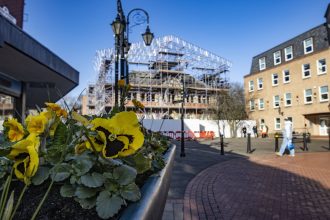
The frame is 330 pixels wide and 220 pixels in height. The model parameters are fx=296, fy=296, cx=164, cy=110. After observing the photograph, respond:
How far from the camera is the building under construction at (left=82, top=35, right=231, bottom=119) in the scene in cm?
4281

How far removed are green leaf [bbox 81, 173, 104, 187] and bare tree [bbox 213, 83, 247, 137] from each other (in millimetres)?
35335

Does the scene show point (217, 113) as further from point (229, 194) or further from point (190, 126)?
point (229, 194)

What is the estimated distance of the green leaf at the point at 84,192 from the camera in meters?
1.01

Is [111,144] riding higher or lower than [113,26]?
lower

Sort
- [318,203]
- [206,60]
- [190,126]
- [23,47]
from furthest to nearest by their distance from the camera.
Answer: [206,60]
[190,126]
[23,47]
[318,203]

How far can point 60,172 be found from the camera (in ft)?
3.68

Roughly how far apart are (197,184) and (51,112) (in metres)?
5.66

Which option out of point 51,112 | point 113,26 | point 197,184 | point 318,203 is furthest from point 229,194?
point 113,26

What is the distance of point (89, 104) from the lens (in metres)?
47.8

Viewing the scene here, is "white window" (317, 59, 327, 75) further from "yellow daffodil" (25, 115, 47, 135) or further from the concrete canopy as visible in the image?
"yellow daffodil" (25, 115, 47, 135)

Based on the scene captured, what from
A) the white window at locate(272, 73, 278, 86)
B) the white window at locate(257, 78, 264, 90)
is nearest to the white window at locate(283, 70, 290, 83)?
the white window at locate(272, 73, 278, 86)

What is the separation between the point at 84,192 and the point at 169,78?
45.9 meters

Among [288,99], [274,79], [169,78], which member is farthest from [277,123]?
[169,78]

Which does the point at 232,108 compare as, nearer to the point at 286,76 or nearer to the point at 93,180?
the point at 286,76
